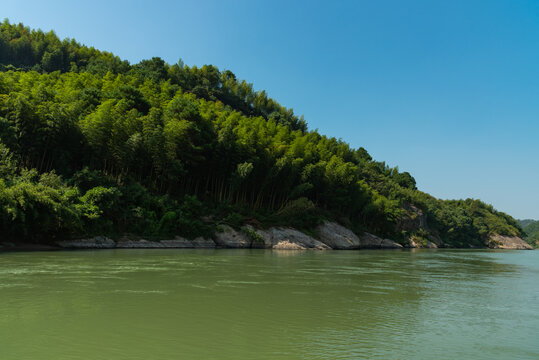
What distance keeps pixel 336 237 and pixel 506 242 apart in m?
108

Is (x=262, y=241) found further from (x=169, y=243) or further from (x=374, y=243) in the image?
(x=374, y=243)

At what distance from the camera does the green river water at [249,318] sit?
6.20 meters

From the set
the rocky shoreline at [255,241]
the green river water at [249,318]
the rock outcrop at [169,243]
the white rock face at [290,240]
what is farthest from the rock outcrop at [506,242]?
the green river water at [249,318]

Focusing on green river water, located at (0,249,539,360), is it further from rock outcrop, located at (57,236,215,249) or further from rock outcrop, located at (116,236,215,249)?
rock outcrop, located at (116,236,215,249)

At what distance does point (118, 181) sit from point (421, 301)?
31.7 m

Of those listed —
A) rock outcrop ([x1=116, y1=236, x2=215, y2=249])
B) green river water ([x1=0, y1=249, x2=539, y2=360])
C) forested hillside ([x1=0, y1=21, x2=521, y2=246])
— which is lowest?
rock outcrop ([x1=116, y1=236, x2=215, y2=249])

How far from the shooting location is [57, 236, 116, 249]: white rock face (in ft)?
87.8

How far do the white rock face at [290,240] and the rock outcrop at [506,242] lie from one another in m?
101

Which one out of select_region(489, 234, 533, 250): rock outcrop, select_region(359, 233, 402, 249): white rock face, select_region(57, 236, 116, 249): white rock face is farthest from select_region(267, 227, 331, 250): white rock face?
select_region(489, 234, 533, 250): rock outcrop

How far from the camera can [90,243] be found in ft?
91.5

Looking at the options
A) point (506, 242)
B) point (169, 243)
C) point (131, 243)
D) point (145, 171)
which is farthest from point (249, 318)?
point (506, 242)

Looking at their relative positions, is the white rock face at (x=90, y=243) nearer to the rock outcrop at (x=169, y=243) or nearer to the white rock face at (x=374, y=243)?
the rock outcrop at (x=169, y=243)

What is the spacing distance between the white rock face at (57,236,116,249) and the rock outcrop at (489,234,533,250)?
123 metres

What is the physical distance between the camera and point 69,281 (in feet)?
40.7
